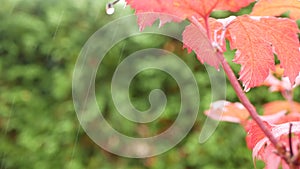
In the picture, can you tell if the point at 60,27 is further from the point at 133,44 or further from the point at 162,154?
the point at 162,154

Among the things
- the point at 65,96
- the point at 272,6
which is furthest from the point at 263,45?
the point at 65,96

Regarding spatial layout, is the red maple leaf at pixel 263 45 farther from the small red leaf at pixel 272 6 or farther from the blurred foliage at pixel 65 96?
the blurred foliage at pixel 65 96

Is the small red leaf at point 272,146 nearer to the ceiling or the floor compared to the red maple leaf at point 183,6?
nearer to the floor

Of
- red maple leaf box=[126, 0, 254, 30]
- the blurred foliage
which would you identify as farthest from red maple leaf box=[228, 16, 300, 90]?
the blurred foliage

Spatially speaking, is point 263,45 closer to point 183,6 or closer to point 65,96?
point 183,6

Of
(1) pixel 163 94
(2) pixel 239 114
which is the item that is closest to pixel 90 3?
(1) pixel 163 94

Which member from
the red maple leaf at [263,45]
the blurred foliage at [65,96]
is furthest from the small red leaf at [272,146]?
the blurred foliage at [65,96]

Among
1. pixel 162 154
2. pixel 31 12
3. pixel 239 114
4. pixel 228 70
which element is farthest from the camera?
pixel 31 12
